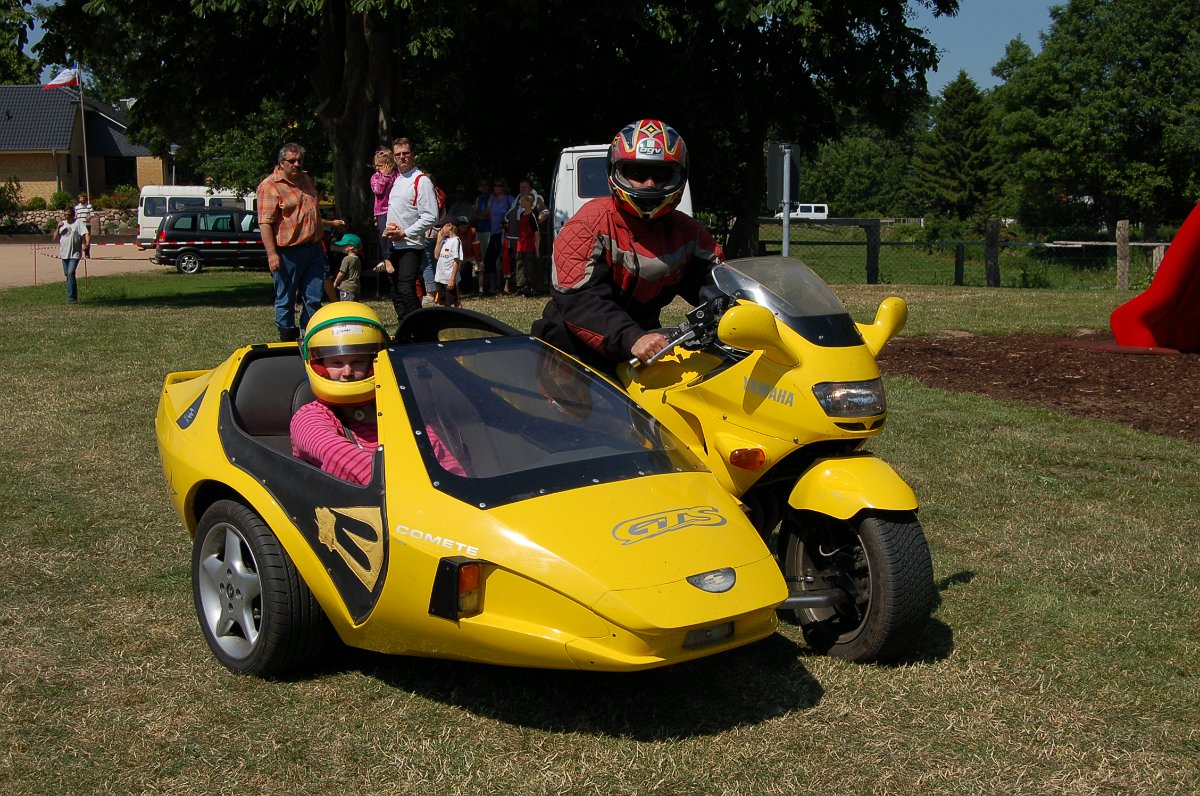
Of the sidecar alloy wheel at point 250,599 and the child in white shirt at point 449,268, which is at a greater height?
the child in white shirt at point 449,268

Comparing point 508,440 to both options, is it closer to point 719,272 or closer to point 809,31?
point 719,272

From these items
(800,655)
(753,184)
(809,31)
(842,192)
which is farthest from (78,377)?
(842,192)

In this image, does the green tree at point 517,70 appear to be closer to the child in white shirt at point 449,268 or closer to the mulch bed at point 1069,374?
the child in white shirt at point 449,268

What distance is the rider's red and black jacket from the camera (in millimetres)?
4953

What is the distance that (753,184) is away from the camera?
91.2ft

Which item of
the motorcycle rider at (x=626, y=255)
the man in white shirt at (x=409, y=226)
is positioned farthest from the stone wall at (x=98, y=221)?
the motorcycle rider at (x=626, y=255)

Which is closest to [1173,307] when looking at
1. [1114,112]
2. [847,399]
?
[847,399]

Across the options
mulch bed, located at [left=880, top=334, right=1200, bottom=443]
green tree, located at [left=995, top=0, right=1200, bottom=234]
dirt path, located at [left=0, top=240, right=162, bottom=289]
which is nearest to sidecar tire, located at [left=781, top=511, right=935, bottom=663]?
mulch bed, located at [left=880, top=334, right=1200, bottom=443]

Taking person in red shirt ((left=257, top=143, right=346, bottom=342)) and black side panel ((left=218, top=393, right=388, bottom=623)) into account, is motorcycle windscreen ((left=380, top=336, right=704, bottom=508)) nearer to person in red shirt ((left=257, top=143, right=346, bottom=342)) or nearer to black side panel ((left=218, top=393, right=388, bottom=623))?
black side panel ((left=218, top=393, right=388, bottom=623))

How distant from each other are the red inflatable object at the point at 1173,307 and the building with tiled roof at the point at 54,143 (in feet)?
202

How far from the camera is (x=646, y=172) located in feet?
16.5

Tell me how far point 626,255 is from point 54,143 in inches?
2798

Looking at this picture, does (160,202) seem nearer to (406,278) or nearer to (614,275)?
(406,278)

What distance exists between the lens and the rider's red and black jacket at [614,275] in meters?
4.95
